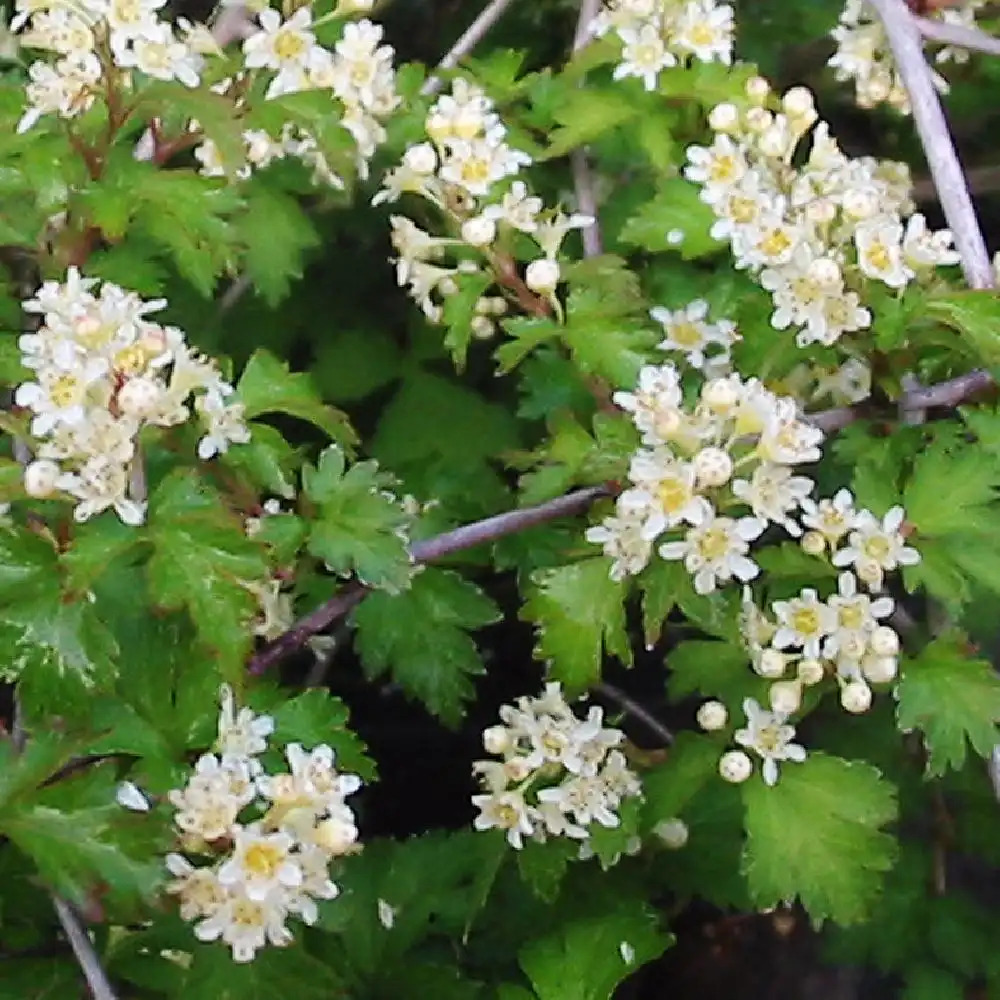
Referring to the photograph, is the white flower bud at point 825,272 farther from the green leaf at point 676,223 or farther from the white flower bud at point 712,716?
the white flower bud at point 712,716

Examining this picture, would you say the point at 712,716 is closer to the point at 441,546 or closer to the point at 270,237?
the point at 441,546

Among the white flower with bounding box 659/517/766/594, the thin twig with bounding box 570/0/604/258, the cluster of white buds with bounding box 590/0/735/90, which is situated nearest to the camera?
the white flower with bounding box 659/517/766/594

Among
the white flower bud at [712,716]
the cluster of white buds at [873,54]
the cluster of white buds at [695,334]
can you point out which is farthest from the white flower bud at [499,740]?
the cluster of white buds at [873,54]

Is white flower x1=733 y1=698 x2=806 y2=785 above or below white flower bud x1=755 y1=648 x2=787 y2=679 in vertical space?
below

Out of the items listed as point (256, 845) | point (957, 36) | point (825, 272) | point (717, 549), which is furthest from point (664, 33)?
point (256, 845)

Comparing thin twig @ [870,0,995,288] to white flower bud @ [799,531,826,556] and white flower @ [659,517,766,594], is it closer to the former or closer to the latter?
white flower bud @ [799,531,826,556]

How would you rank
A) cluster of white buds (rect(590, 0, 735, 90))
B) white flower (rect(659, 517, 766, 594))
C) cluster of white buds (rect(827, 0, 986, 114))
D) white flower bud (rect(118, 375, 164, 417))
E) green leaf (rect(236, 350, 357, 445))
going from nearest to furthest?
1. white flower bud (rect(118, 375, 164, 417))
2. white flower (rect(659, 517, 766, 594))
3. green leaf (rect(236, 350, 357, 445))
4. cluster of white buds (rect(590, 0, 735, 90))
5. cluster of white buds (rect(827, 0, 986, 114))

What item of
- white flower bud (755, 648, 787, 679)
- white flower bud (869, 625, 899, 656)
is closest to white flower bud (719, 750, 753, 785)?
white flower bud (755, 648, 787, 679)
